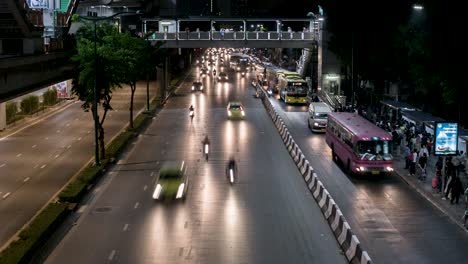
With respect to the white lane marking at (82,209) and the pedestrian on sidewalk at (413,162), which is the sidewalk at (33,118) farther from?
the pedestrian on sidewalk at (413,162)

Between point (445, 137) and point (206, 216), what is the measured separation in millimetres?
11659

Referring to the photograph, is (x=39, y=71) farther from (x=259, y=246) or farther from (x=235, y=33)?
(x=235, y=33)

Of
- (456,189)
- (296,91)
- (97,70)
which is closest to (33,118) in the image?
(97,70)

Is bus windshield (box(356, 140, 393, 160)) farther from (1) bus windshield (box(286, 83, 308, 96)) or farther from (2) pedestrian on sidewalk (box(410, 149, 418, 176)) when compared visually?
(1) bus windshield (box(286, 83, 308, 96))

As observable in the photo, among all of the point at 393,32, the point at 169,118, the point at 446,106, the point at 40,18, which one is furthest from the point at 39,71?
the point at 393,32

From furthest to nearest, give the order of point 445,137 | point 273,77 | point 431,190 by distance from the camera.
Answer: point 273,77
point 431,190
point 445,137

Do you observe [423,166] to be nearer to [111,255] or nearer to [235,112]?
[111,255]

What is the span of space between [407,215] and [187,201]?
384 inches

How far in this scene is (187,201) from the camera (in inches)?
1307

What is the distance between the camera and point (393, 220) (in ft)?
96.9

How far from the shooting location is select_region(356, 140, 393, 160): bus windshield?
3738 cm

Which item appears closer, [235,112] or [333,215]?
[333,215]

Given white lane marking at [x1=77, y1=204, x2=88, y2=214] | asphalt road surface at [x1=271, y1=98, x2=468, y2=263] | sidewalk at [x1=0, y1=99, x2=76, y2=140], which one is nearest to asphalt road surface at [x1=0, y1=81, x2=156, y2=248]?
sidewalk at [x1=0, y1=99, x2=76, y2=140]

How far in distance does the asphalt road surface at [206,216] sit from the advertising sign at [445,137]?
6.29m
